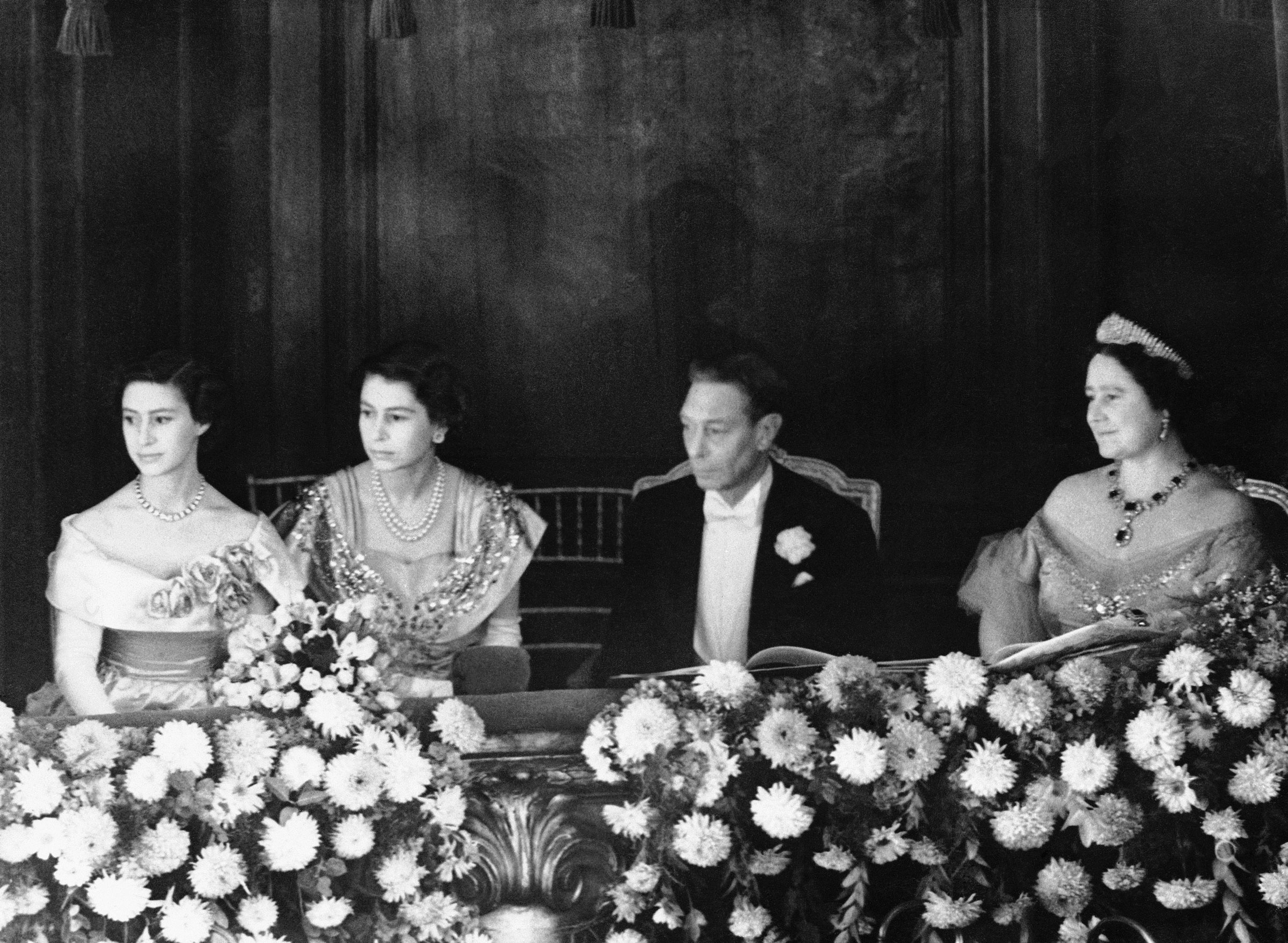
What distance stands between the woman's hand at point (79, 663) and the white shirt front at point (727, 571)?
1.51 m

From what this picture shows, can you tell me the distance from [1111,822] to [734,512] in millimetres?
1303

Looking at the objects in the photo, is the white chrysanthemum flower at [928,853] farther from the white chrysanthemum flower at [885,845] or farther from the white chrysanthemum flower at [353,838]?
the white chrysanthemum flower at [353,838]

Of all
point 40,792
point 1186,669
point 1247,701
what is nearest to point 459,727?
point 40,792

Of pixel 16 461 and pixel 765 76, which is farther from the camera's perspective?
pixel 765 76

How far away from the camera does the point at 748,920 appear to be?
4270mm

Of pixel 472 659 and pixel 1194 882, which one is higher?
pixel 472 659

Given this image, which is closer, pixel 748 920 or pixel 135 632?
pixel 748 920

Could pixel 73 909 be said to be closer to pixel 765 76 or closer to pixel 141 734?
pixel 141 734

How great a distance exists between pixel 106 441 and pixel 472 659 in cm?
109

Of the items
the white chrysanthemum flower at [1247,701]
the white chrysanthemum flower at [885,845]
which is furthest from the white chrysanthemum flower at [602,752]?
the white chrysanthemum flower at [1247,701]

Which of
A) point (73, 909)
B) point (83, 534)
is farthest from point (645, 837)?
point (83, 534)

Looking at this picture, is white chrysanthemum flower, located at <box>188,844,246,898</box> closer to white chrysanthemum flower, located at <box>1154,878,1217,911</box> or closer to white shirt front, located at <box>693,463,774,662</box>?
white shirt front, located at <box>693,463,774,662</box>

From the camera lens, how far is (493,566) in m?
4.99

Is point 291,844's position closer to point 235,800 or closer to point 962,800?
point 235,800
